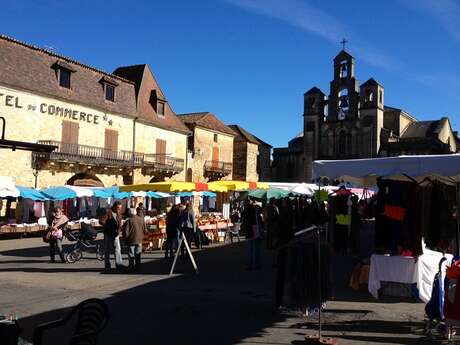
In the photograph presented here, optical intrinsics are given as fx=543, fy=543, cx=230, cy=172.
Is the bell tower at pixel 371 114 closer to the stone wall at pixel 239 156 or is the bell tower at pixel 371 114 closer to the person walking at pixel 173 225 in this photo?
the stone wall at pixel 239 156

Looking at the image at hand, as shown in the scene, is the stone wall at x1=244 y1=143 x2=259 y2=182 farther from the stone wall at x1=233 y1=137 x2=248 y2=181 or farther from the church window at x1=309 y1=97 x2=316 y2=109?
the church window at x1=309 y1=97 x2=316 y2=109

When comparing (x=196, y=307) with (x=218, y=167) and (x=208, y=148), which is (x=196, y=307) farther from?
(x=218, y=167)

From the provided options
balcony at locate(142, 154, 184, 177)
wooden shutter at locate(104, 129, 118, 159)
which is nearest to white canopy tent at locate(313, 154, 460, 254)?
wooden shutter at locate(104, 129, 118, 159)

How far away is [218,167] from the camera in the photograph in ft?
164

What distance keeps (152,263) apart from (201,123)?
1359 inches

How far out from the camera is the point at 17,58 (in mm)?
29109

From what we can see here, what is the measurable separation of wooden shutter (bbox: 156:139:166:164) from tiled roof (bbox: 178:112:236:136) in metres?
7.18

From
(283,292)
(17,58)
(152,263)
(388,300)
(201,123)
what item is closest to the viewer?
(283,292)

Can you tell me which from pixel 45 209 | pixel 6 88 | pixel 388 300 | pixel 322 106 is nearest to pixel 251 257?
pixel 388 300

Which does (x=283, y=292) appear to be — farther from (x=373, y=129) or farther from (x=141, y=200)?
(x=373, y=129)

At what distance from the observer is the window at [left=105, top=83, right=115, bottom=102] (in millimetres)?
35562

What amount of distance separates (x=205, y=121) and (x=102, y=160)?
1764 centimetres

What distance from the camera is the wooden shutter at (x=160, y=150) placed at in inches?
1572

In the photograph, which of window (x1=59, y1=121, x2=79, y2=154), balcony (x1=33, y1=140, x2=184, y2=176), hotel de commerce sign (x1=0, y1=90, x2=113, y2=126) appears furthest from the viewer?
window (x1=59, y1=121, x2=79, y2=154)
